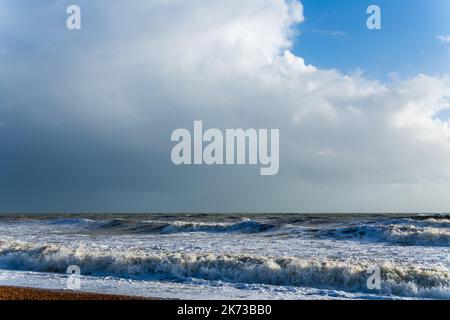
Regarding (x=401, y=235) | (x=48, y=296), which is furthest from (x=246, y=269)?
(x=401, y=235)

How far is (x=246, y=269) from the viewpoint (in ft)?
48.5

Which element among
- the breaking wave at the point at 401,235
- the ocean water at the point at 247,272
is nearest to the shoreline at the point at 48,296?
the ocean water at the point at 247,272

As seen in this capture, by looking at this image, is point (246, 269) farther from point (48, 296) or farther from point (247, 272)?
point (48, 296)

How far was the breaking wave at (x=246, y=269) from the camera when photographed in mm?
12922

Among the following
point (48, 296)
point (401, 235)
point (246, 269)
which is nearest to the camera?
point (48, 296)

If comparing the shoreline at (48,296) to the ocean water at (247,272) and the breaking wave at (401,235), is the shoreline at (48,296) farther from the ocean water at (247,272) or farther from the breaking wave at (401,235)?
the breaking wave at (401,235)

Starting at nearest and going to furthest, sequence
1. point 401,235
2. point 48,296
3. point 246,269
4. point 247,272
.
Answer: point 48,296
point 247,272
point 246,269
point 401,235

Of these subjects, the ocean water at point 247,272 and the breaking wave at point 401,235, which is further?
the breaking wave at point 401,235

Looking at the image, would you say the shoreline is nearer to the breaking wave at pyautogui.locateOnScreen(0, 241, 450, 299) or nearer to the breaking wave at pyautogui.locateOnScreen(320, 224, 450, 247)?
the breaking wave at pyautogui.locateOnScreen(0, 241, 450, 299)

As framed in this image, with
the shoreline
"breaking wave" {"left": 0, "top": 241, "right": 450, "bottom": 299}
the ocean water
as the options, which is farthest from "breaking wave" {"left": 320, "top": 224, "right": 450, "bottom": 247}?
the shoreline
